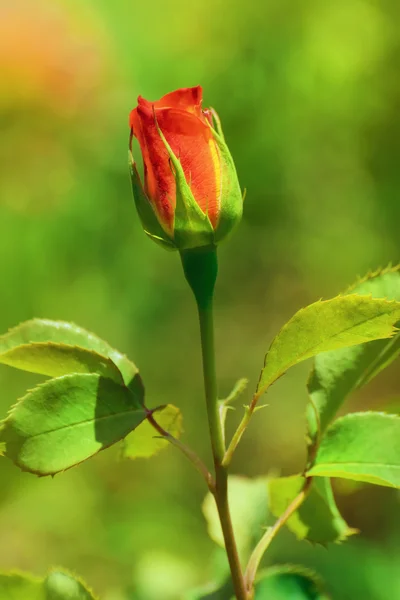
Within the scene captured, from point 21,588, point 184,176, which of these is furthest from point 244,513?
point 184,176

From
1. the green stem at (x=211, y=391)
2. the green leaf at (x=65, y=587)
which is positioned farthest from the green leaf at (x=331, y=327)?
the green leaf at (x=65, y=587)

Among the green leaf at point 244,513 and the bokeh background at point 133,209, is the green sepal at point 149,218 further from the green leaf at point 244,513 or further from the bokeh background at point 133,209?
the bokeh background at point 133,209

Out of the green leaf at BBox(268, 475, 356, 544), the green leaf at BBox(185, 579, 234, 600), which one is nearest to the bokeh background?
the green leaf at BBox(185, 579, 234, 600)

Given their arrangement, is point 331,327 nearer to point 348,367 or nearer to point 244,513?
point 348,367

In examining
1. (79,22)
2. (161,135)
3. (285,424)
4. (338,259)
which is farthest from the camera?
(79,22)

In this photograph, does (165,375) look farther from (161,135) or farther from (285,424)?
(161,135)

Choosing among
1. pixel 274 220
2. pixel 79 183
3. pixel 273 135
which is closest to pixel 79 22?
pixel 79 183
